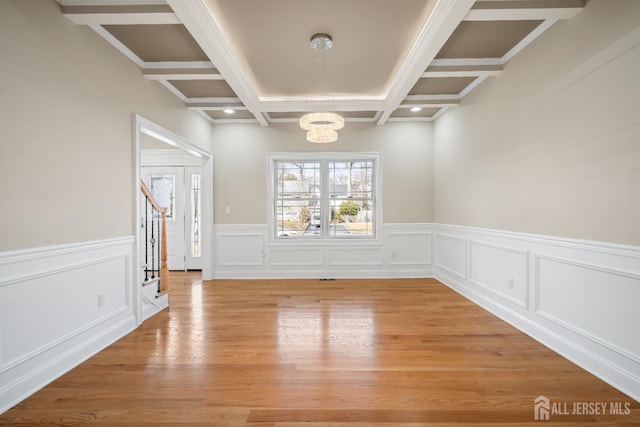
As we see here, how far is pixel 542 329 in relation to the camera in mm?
2723

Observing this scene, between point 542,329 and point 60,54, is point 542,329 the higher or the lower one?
the lower one

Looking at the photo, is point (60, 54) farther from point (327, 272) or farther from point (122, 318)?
point (327, 272)

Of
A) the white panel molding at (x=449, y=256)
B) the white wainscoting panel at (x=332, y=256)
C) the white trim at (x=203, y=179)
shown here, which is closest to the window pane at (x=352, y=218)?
the white wainscoting panel at (x=332, y=256)

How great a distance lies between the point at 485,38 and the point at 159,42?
3182 mm

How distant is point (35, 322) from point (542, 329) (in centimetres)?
416

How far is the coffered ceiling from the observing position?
229 centimetres

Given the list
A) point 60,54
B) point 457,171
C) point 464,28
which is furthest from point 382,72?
point 60,54

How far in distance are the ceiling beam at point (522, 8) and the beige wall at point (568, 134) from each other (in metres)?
0.13

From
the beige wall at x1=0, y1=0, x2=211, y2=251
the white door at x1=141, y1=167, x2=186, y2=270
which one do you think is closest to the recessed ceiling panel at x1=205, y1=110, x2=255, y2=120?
the white door at x1=141, y1=167, x2=186, y2=270

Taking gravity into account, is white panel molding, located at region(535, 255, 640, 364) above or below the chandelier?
below

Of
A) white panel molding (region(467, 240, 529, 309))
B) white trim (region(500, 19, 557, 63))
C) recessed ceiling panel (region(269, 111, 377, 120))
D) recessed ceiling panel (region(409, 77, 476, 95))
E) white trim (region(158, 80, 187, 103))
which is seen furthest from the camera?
recessed ceiling panel (region(269, 111, 377, 120))

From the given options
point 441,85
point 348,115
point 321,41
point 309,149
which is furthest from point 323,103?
point 441,85

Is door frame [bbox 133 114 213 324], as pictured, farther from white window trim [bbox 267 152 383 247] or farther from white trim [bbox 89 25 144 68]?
white window trim [bbox 267 152 383 247]

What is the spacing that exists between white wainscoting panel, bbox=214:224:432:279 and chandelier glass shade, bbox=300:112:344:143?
2317mm
